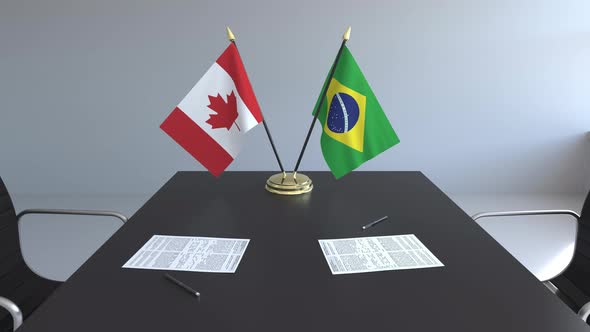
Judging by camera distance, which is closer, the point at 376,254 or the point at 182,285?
the point at 182,285

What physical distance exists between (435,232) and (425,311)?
44cm

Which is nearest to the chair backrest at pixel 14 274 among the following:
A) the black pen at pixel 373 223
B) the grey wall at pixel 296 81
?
the black pen at pixel 373 223

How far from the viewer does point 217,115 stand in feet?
5.02

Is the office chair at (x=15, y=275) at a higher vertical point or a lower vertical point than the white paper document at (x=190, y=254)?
lower

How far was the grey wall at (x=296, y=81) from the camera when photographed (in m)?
3.25

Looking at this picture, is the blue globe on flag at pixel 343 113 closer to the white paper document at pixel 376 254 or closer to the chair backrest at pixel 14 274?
the white paper document at pixel 376 254

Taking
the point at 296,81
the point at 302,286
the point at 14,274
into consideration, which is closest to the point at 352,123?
the point at 302,286

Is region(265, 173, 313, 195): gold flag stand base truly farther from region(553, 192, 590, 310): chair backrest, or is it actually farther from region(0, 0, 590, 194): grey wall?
region(0, 0, 590, 194): grey wall

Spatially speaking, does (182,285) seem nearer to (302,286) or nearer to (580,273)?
(302,286)

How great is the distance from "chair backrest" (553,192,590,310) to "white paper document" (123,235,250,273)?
114cm

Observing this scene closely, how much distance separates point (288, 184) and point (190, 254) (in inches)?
22.0

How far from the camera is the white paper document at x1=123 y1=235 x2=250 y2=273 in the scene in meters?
1.09

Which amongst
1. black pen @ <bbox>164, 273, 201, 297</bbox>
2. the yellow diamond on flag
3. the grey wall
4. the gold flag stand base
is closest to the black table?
black pen @ <bbox>164, 273, 201, 297</bbox>

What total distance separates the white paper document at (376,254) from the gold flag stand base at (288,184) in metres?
0.40
